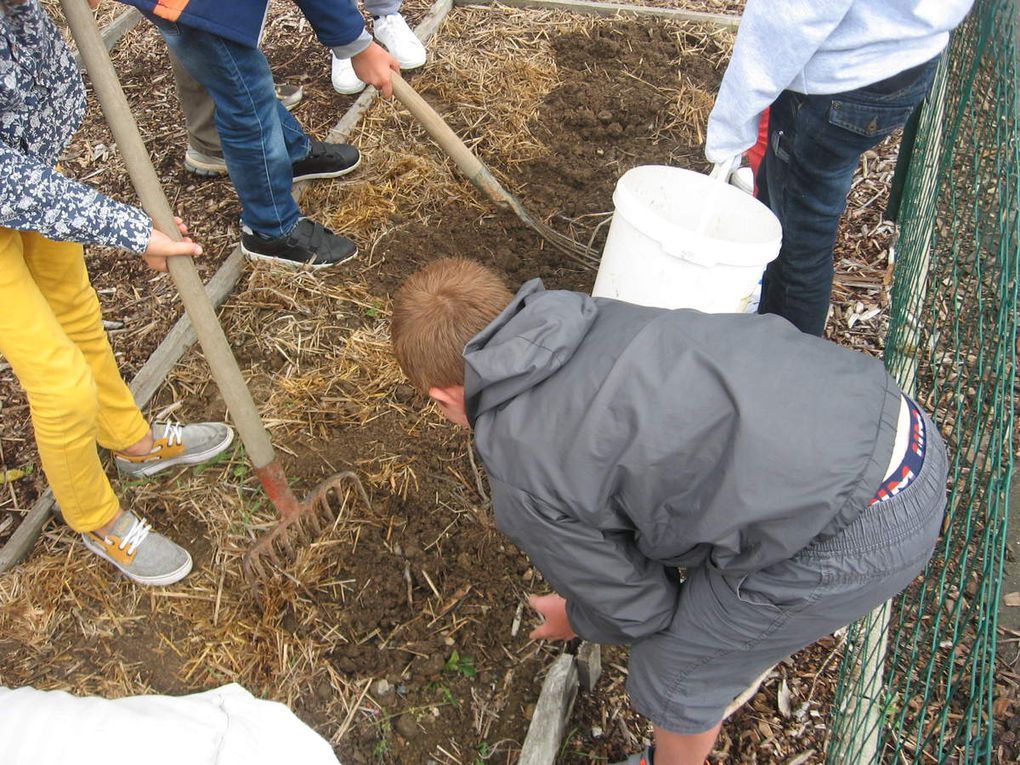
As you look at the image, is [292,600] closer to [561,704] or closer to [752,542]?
[561,704]

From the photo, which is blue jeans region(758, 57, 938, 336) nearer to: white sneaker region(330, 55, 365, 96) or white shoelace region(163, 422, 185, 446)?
white shoelace region(163, 422, 185, 446)

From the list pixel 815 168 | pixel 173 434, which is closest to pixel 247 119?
pixel 173 434

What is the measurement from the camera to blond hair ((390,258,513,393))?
1.55 metres

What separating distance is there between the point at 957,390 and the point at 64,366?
7.31ft

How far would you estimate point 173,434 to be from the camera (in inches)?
107

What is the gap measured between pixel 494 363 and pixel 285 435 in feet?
5.48

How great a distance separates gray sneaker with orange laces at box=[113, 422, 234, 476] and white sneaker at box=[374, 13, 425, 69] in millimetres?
2467

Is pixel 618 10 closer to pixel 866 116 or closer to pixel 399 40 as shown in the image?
pixel 399 40

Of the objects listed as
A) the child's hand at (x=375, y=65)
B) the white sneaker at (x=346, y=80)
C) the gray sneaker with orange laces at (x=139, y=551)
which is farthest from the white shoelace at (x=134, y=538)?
the white sneaker at (x=346, y=80)

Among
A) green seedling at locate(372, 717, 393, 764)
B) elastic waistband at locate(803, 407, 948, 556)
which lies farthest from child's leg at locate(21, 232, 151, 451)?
elastic waistband at locate(803, 407, 948, 556)

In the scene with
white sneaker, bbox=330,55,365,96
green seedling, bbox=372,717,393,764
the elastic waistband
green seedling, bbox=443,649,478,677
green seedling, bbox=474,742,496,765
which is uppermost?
white sneaker, bbox=330,55,365,96

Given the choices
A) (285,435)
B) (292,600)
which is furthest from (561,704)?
(285,435)

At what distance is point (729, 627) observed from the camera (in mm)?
1626

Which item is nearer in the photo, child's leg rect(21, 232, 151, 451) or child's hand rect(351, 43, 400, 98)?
child's leg rect(21, 232, 151, 451)
